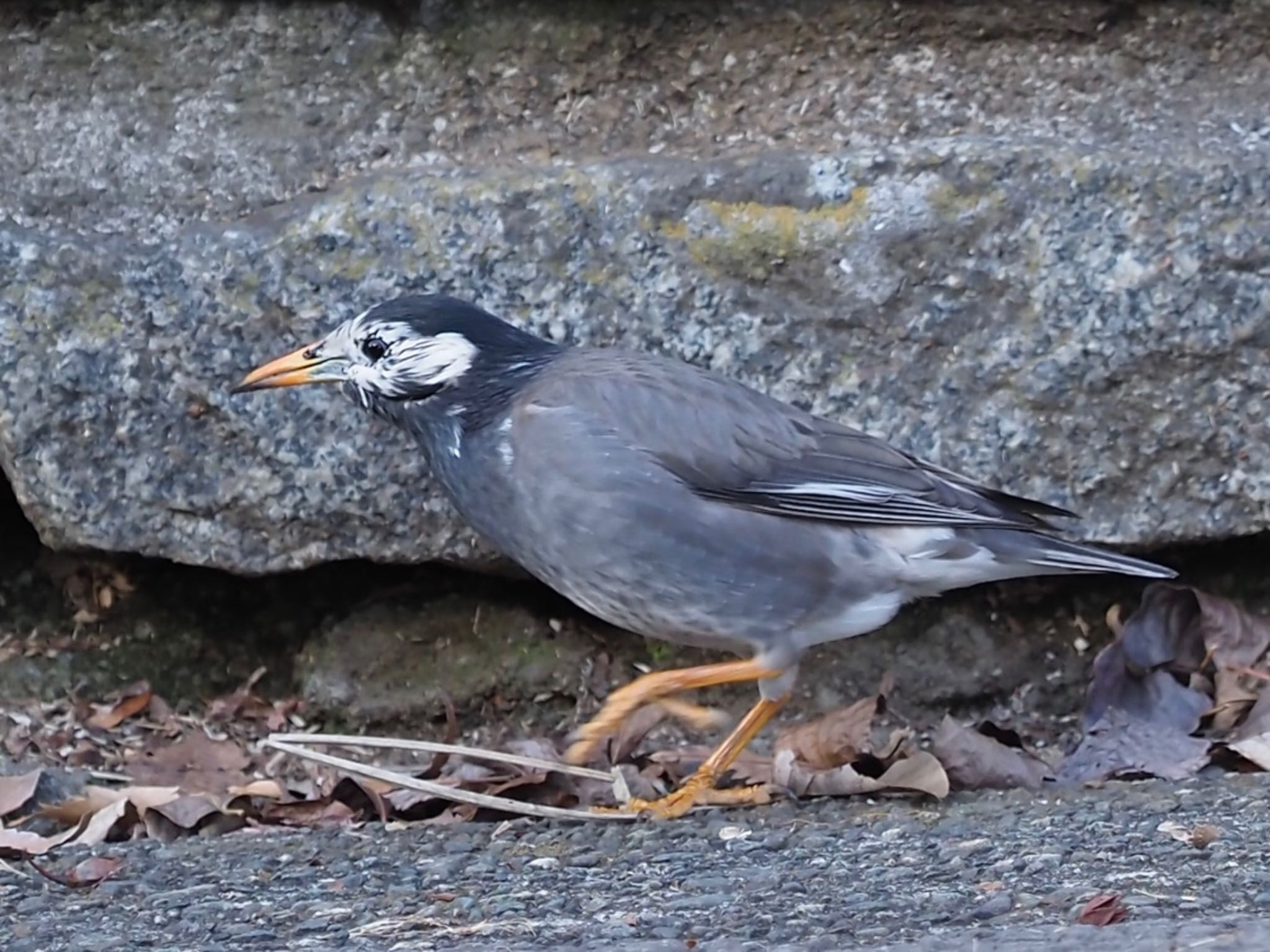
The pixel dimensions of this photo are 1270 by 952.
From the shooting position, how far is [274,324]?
445 cm

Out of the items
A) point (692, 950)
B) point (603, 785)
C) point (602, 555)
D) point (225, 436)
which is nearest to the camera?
point (692, 950)

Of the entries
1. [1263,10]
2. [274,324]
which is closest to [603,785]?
[274,324]

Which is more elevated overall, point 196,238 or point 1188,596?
point 196,238

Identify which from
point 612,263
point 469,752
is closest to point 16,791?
point 469,752

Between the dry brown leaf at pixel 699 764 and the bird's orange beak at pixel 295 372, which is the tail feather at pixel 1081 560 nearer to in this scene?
the dry brown leaf at pixel 699 764

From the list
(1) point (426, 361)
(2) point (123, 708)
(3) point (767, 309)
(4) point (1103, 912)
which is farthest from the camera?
(2) point (123, 708)

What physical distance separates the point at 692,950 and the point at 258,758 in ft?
7.76

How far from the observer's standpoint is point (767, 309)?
4.42m

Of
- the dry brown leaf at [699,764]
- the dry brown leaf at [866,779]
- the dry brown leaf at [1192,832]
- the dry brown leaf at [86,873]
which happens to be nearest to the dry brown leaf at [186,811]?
the dry brown leaf at [86,873]

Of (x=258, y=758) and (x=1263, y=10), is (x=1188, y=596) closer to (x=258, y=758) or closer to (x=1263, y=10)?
(x=1263, y=10)

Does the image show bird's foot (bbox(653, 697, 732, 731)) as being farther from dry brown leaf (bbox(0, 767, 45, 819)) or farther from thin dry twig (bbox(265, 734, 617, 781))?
dry brown leaf (bbox(0, 767, 45, 819))

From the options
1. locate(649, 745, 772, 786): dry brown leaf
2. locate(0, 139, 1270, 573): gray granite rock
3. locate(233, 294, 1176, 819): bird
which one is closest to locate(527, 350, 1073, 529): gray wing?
locate(233, 294, 1176, 819): bird

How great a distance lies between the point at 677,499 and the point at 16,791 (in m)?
1.66

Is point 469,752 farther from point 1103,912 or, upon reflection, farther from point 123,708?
point 1103,912
